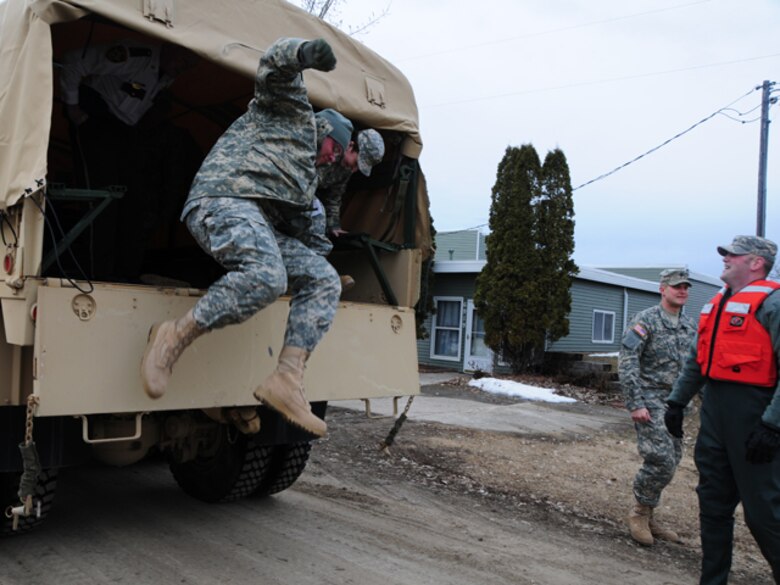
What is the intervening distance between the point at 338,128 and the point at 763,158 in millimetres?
16160

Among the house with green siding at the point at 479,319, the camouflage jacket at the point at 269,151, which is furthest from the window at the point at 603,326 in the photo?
the camouflage jacket at the point at 269,151

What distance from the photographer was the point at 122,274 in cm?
460

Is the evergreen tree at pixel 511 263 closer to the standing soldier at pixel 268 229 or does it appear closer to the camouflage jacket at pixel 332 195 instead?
the camouflage jacket at pixel 332 195

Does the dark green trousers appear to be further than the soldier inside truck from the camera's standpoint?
No

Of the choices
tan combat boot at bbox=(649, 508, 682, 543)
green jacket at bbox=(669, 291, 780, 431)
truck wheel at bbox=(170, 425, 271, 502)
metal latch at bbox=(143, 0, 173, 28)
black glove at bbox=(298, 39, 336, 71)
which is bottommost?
tan combat boot at bbox=(649, 508, 682, 543)

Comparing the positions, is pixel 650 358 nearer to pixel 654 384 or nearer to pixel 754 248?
pixel 654 384

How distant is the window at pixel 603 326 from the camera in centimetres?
2038

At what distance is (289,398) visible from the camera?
3168 millimetres

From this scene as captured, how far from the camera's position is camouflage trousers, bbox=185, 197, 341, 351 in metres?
3.17

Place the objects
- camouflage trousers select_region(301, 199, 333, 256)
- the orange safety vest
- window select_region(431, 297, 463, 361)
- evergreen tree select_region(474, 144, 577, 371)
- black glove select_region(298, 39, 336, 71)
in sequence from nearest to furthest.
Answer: black glove select_region(298, 39, 336, 71)
the orange safety vest
camouflage trousers select_region(301, 199, 333, 256)
evergreen tree select_region(474, 144, 577, 371)
window select_region(431, 297, 463, 361)

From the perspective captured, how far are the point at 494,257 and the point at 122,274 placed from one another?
472 inches

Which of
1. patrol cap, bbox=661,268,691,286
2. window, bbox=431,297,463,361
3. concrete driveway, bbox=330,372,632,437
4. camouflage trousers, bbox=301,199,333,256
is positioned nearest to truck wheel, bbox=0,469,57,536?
camouflage trousers, bbox=301,199,333,256

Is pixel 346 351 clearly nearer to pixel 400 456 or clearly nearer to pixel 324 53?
pixel 324 53

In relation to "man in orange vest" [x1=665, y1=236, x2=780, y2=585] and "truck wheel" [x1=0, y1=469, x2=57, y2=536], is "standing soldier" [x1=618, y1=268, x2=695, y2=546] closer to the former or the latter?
"man in orange vest" [x1=665, y1=236, x2=780, y2=585]
